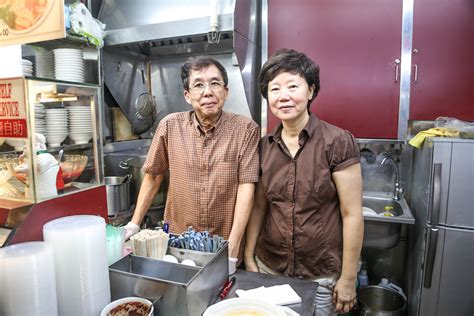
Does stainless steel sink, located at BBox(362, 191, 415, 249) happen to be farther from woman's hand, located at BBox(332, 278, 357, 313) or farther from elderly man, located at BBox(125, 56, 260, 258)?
elderly man, located at BBox(125, 56, 260, 258)

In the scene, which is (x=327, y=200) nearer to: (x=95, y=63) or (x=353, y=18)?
(x=353, y=18)

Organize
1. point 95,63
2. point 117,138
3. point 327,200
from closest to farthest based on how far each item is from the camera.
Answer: point 327,200 → point 95,63 → point 117,138

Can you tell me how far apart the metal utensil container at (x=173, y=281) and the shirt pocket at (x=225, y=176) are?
0.55 meters

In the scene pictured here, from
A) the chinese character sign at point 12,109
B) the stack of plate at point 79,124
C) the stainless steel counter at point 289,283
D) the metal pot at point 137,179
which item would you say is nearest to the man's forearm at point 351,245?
the stainless steel counter at point 289,283

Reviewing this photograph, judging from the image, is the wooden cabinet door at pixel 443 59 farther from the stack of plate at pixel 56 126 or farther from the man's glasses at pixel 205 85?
the stack of plate at pixel 56 126

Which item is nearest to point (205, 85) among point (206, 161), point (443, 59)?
point (206, 161)

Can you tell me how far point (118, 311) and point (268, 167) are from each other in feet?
2.90

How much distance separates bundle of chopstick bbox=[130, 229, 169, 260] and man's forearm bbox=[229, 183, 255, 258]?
1.47 feet

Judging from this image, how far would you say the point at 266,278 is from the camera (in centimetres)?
119

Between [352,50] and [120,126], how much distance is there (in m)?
2.22

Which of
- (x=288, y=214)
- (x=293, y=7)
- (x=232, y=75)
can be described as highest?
(x=293, y=7)

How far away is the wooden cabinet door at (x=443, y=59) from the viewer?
7.17 feet

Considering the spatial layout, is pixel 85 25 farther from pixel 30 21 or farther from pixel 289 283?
pixel 289 283

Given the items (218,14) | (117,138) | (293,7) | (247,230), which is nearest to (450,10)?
(293,7)
